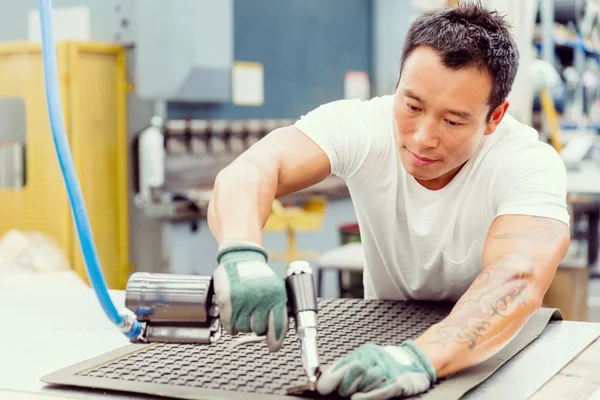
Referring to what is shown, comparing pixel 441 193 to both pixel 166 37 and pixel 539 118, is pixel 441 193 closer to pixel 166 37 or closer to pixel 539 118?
pixel 166 37

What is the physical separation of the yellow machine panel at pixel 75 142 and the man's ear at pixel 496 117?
2105mm

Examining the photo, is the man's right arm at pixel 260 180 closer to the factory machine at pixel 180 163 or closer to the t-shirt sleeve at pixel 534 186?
the t-shirt sleeve at pixel 534 186

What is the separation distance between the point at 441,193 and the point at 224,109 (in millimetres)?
2699

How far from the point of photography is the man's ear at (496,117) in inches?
55.3

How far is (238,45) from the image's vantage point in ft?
14.2

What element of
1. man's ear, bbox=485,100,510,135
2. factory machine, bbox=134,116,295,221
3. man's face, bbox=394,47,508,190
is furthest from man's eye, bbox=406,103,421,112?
factory machine, bbox=134,116,295,221

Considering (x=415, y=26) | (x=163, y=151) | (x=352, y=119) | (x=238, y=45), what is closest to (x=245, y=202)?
(x=352, y=119)

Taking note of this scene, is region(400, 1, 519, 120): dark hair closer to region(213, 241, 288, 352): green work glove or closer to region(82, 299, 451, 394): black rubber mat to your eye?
region(82, 299, 451, 394): black rubber mat

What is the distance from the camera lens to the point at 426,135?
1.30m

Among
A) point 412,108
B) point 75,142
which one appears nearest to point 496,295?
point 412,108

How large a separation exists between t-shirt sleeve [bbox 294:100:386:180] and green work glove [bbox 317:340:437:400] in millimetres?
523

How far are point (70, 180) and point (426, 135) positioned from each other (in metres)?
0.62

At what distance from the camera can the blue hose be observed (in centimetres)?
95

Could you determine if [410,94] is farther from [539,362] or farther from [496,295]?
[539,362]
